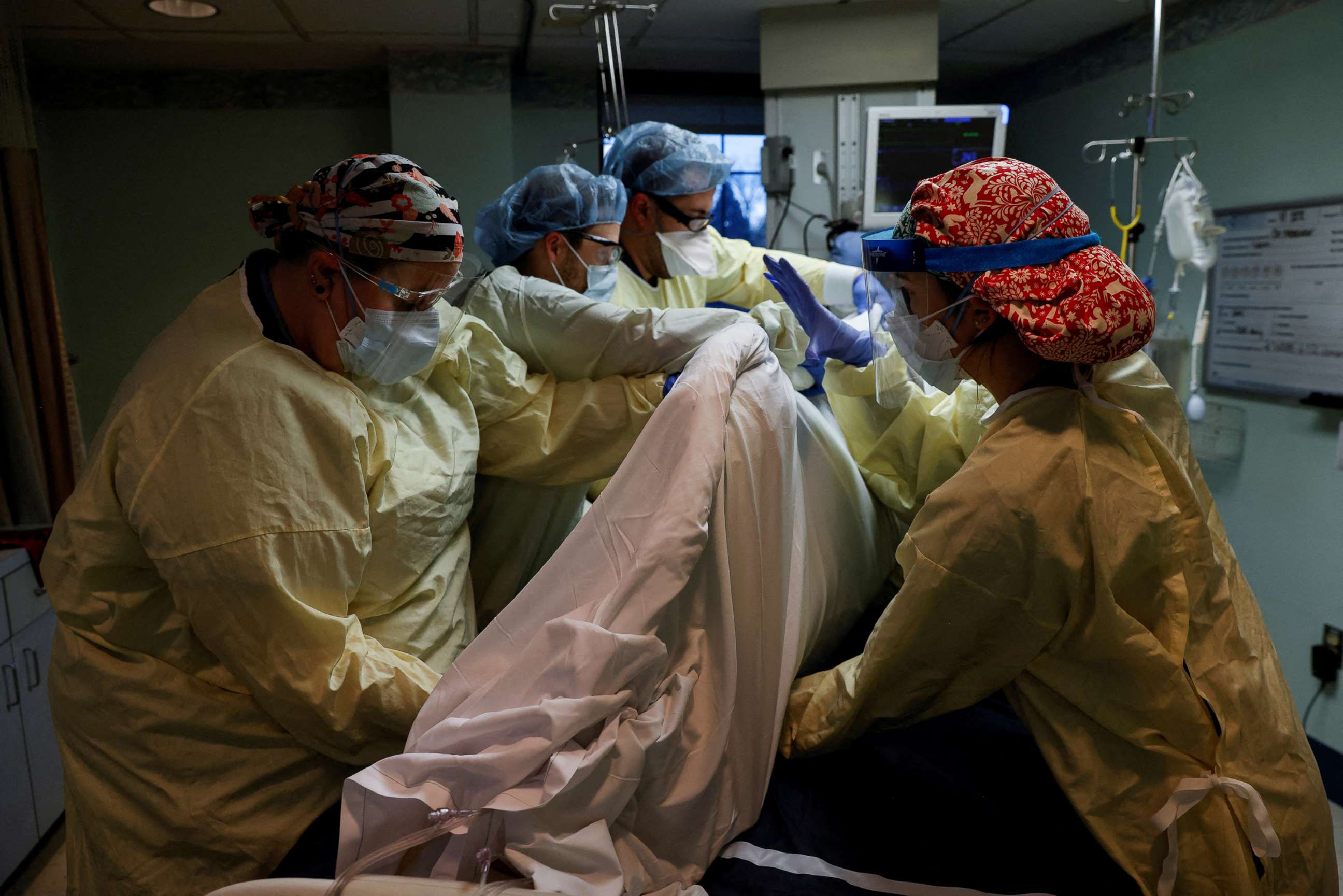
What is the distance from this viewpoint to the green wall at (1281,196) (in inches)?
98.2

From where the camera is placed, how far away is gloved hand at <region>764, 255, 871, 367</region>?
1616 mm

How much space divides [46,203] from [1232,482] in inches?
194

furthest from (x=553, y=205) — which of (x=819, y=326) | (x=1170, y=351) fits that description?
(x=1170, y=351)

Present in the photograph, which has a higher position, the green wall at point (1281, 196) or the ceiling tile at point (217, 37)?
the ceiling tile at point (217, 37)

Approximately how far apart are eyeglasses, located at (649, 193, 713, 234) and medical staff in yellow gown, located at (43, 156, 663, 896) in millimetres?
1179

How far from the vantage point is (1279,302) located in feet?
8.77

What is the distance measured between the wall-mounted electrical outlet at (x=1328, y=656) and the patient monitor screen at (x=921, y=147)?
180 cm

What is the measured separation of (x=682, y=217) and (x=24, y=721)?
2.15m

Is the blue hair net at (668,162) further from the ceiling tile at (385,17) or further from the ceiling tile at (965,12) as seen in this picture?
the ceiling tile at (965,12)

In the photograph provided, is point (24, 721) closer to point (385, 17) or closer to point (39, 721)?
point (39, 721)

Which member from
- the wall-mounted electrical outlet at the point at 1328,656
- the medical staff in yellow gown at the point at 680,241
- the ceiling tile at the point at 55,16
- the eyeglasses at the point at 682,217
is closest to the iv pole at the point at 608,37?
the medical staff in yellow gown at the point at 680,241

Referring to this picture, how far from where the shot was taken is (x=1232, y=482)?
2.92m

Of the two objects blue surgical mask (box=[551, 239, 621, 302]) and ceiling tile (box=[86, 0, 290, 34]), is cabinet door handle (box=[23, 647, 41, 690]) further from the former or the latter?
ceiling tile (box=[86, 0, 290, 34])

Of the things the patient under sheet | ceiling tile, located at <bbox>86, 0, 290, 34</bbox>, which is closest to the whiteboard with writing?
the patient under sheet
